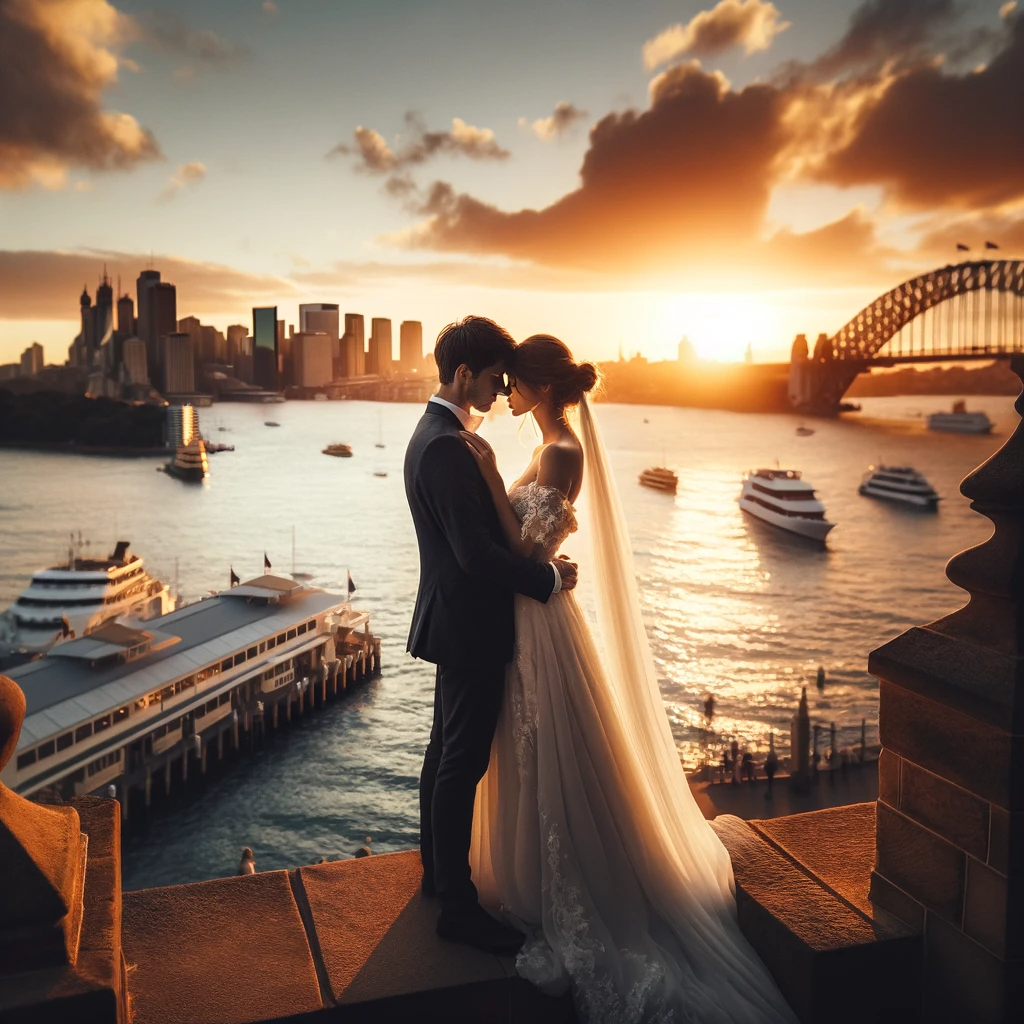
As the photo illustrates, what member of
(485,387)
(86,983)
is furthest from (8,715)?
(485,387)

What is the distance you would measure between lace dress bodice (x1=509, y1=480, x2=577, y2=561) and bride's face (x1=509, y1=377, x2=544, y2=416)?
0.78ft

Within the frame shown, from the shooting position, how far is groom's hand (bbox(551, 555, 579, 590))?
2.43 meters

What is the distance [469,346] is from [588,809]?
123cm

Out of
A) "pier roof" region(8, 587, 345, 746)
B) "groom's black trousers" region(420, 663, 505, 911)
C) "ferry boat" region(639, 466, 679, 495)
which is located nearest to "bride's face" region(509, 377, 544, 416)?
"groom's black trousers" region(420, 663, 505, 911)

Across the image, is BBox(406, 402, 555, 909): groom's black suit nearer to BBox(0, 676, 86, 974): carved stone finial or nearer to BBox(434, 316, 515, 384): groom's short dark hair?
BBox(434, 316, 515, 384): groom's short dark hair

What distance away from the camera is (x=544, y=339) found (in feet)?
8.43

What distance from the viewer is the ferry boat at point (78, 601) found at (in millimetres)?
36031

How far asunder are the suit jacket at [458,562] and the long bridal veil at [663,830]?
0.35m

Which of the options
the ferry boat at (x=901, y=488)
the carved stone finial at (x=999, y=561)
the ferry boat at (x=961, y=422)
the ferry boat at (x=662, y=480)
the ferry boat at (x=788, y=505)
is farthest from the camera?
the ferry boat at (x=961, y=422)

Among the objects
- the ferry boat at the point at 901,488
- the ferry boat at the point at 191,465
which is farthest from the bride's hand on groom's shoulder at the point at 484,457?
the ferry boat at the point at 191,465

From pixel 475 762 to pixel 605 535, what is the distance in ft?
2.52

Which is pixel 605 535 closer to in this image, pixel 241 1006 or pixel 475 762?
pixel 475 762

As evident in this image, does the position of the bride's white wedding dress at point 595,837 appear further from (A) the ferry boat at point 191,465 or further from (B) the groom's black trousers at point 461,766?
(A) the ferry boat at point 191,465

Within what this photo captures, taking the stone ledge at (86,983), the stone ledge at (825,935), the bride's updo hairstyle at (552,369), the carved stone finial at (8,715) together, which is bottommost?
the stone ledge at (825,935)
